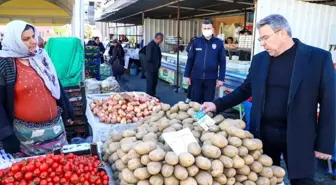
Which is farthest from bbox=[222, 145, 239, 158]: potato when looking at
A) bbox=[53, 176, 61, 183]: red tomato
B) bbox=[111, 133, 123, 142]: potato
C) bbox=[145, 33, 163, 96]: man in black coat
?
bbox=[145, 33, 163, 96]: man in black coat

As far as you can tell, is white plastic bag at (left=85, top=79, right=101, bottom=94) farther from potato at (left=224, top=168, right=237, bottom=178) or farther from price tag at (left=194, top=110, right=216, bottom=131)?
potato at (left=224, top=168, right=237, bottom=178)

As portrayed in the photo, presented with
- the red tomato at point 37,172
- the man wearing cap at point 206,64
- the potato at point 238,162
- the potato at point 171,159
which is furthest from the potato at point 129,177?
the man wearing cap at point 206,64

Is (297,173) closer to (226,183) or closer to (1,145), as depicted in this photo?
(226,183)

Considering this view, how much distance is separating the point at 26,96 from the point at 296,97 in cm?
200

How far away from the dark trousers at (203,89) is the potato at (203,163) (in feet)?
11.4

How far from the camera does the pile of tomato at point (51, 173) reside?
5.09 feet

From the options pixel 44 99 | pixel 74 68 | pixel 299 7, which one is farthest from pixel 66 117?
pixel 299 7

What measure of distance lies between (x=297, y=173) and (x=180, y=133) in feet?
2.91

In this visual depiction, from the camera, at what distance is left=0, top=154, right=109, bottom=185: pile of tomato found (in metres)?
1.55

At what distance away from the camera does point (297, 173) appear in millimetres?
A: 2041

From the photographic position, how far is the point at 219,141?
176cm

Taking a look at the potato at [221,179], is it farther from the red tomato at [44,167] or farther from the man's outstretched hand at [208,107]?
the red tomato at [44,167]

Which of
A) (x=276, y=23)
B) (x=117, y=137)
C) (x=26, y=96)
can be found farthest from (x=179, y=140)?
(x=26, y=96)

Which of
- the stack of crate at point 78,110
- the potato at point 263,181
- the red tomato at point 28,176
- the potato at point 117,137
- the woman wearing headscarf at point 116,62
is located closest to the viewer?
the red tomato at point 28,176
